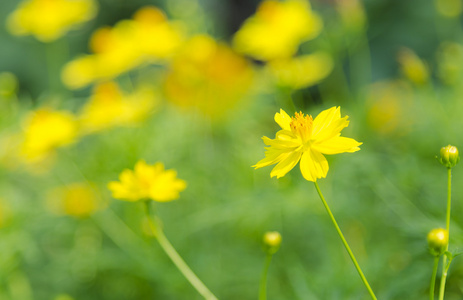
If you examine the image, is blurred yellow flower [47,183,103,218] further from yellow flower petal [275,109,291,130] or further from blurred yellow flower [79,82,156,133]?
yellow flower petal [275,109,291,130]

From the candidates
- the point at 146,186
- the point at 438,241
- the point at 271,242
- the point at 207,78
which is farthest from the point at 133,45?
the point at 438,241

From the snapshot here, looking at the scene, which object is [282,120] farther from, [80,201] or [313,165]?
[80,201]

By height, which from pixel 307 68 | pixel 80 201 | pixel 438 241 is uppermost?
pixel 438 241

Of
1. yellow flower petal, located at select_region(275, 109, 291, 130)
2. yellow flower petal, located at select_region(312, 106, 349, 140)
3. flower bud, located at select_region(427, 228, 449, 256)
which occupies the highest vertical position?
yellow flower petal, located at select_region(312, 106, 349, 140)

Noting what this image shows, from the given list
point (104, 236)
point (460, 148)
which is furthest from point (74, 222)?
point (460, 148)

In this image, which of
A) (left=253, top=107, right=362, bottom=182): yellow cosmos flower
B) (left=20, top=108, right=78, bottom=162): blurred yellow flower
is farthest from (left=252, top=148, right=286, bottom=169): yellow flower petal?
(left=20, top=108, right=78, bottom=162): blurred yellow flower
